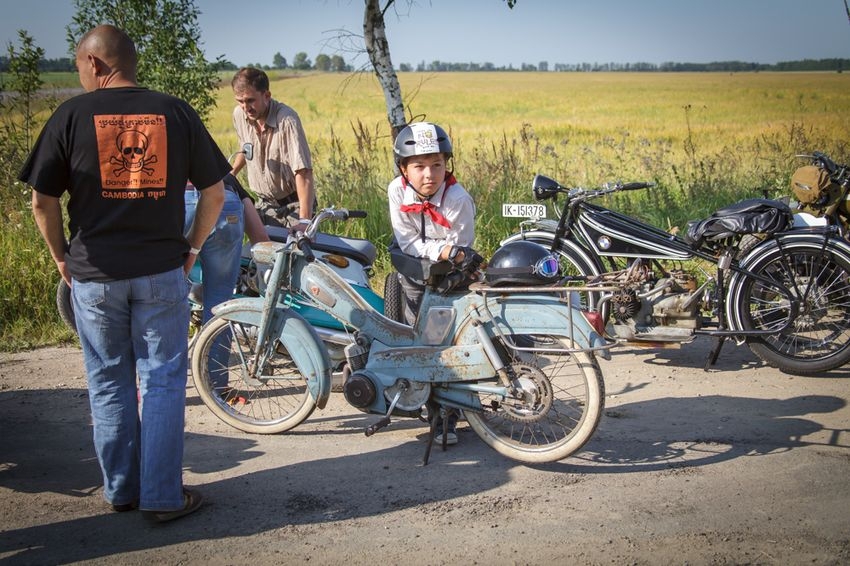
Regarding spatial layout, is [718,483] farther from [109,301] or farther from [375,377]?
[109,301]

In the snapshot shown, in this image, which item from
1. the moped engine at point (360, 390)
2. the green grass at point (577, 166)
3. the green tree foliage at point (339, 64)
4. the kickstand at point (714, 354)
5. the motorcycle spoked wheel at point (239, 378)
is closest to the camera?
the moped engine at point (360, 390)

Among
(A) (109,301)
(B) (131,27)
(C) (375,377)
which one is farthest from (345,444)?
(B) (131,27)

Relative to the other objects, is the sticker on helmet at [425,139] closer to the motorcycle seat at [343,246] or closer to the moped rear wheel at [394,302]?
the moped rear wheel at [394,302]

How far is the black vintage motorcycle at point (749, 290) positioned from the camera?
5.82 meters

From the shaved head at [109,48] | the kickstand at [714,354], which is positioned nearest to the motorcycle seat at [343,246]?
the shaved head at [109,48]

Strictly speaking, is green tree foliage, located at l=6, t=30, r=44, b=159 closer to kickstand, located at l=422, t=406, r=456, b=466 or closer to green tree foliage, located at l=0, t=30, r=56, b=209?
green tree foliage, located at l=0, t=30, r=56, b=209

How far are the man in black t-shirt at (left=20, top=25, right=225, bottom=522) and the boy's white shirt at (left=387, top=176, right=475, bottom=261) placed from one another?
112 centimetres

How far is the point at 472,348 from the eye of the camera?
4.42m

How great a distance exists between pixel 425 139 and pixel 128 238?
1.67m

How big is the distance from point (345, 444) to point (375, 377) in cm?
51

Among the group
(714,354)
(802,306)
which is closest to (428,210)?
(714,354)

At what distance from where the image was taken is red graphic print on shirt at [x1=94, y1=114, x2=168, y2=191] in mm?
3523

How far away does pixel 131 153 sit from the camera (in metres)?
3.57

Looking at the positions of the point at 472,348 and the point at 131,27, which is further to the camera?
the point at 131,27
